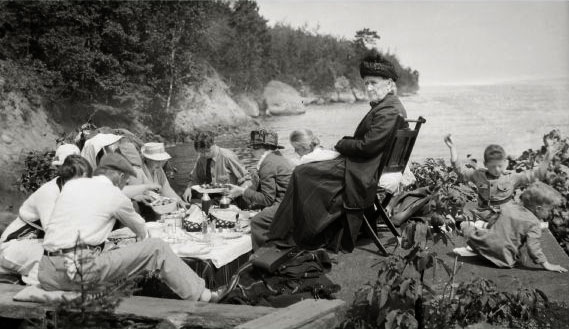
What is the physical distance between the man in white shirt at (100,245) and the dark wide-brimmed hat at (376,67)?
2.32m

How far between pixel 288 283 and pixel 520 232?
1.90 m

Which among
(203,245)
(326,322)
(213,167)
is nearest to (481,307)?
(326,322)

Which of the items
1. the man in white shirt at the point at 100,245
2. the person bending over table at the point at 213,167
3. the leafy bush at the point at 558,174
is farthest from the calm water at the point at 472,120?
the man in white shirt at the point at 100,245

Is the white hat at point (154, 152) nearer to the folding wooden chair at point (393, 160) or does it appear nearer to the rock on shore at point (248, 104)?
the folding wooden chair at point (393, 160)

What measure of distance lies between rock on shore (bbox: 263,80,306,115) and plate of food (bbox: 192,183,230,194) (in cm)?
3160

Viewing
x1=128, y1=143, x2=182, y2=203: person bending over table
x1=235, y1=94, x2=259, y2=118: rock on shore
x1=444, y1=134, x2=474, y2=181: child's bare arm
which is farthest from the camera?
x1=235, y1=94, x2=259, y2=118: rock on shore

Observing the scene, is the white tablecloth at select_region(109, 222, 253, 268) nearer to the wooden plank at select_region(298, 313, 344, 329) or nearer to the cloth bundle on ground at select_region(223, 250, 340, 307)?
the cloth bundle on ground at select_region(223, 250, 340, 307)

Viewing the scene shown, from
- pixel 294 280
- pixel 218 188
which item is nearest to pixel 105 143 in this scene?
pixel 218 188

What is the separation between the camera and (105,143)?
21.3 ft

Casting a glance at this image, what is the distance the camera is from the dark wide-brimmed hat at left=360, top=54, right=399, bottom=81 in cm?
527

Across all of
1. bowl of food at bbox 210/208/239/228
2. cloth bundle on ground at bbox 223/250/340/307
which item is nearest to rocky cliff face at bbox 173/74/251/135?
bowl of food at bbox 210/208/239/228

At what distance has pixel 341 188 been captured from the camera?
5.15 m

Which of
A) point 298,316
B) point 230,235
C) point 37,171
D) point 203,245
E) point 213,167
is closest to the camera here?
point 298,316

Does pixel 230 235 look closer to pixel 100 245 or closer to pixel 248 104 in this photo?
pixel 100 245
